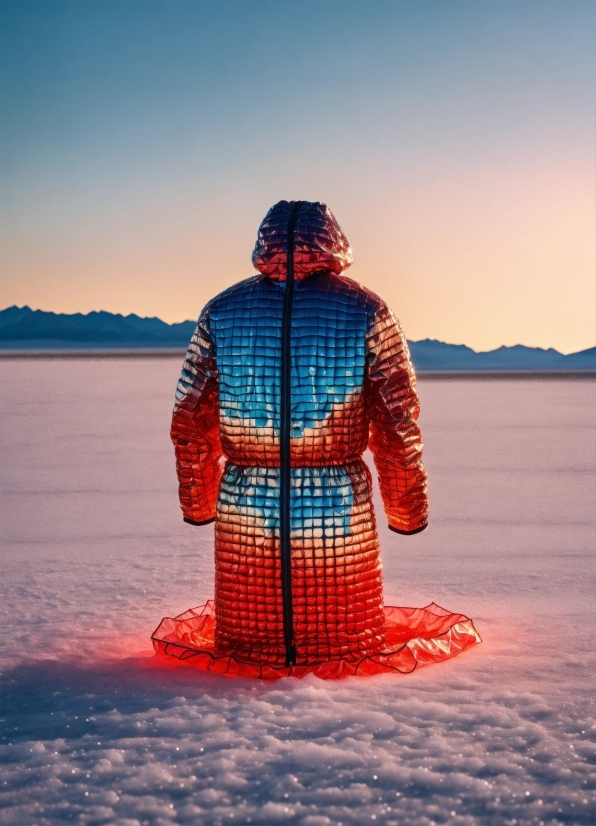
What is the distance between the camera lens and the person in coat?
11.9ft

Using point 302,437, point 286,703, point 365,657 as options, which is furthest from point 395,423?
point 286,703

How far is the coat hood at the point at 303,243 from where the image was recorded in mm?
3711

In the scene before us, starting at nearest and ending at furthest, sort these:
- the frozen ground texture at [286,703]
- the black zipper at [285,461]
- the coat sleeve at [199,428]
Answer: the frozen ground texture at [286,703] < the black zipper at [285,461] < the coat sleeve at [199,428]

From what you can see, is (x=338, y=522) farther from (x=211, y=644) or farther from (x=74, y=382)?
(x=74, y=382)

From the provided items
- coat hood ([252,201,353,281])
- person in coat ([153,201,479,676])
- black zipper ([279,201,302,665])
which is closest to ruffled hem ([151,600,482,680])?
person in coat ([153,201,479,676])

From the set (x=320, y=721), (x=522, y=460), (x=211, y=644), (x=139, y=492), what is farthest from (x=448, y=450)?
(x=320, y=721)

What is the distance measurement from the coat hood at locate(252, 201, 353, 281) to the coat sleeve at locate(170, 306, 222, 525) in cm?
32

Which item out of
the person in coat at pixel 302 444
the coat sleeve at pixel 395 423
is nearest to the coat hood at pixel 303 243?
the person in coat at pixel 302 444

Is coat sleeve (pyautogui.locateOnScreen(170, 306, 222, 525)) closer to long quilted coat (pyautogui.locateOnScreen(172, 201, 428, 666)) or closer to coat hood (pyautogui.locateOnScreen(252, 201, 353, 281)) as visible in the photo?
long quilted coat (pyautogui.locateOnScreen(172, 201, 428, 666))

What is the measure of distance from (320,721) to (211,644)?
3.33 feet

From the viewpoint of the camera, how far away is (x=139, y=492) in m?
9.22

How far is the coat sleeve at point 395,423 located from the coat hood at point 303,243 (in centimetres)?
29

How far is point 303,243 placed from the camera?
3.70 meters

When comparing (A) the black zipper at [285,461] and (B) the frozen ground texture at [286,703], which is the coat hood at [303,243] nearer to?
(A) the black zipper at [285,461]
